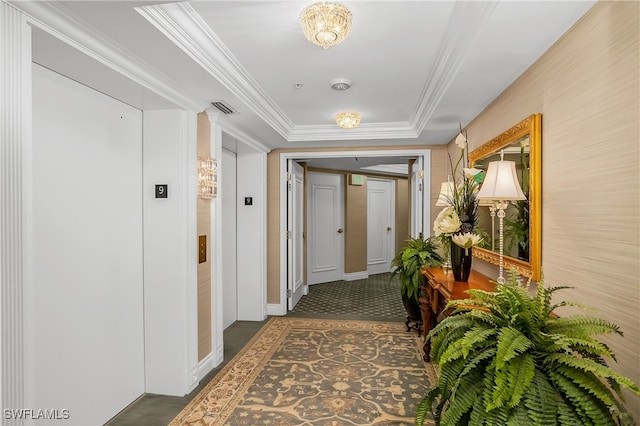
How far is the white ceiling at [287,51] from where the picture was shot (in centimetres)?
162

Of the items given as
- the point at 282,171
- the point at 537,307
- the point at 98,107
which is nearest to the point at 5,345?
the point at 98,107

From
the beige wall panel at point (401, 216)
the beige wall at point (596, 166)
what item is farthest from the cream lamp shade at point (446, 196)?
the beige wall panel at point (401, 216)

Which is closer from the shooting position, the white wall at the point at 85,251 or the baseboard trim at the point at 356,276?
the white wall at the point at 85,251

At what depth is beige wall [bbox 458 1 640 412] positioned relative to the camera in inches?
51.3

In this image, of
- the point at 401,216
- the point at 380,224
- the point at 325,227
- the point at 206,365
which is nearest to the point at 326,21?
the point at 206,365

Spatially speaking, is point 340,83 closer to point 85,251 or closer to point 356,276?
point 85,251

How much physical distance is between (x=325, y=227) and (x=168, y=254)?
430 centimetres

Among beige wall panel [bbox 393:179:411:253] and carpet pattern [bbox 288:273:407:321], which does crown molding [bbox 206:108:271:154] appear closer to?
carpet pattern [bbox 288:273:407:321]

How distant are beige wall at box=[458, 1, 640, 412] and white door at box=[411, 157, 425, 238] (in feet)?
8.42

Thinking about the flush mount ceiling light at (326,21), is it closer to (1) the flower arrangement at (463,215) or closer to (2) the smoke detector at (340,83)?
(2) the smoke detector at (340,83)

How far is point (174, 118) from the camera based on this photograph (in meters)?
2.64

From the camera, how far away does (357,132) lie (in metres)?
4.12

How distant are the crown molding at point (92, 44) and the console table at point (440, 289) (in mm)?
2313

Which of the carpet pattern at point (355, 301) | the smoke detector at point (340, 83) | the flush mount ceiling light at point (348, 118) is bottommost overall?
the carpet pattern at point (355, 301)
